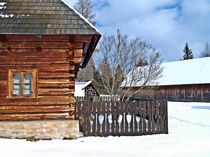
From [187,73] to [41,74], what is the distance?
43.6 metres

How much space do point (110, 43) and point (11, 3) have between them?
75.6 ft

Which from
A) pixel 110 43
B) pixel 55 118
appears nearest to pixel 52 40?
pixel 55 118

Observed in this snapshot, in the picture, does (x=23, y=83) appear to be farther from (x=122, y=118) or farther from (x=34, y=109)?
(x=122, y=118)

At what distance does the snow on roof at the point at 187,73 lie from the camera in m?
49.3

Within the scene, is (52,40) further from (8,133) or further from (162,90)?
(162,90)

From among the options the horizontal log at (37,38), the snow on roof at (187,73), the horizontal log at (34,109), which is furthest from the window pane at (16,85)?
the snow on roof at (187,73)

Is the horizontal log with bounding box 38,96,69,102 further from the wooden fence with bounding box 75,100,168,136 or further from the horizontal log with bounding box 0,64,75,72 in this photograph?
the horizontal log with bounding box 0,64,75,72

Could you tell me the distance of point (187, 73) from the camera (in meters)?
53.3

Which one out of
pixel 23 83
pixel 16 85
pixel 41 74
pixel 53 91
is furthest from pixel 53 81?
pixel 16 85

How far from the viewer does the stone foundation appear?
38.7 feet

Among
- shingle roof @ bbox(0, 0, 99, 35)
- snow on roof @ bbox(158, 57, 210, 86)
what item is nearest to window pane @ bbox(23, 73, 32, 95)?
shingle roof @ bbox(0, 0, 99, 35)

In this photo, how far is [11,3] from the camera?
13.2m

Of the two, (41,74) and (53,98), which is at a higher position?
(41,74)

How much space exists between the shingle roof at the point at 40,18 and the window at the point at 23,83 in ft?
4.61
